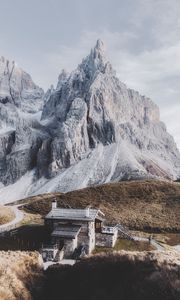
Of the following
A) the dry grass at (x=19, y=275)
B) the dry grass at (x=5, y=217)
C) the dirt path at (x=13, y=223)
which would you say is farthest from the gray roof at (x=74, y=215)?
the dry grass at (x=19, y=275)

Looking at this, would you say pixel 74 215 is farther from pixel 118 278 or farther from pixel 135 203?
pixel 135 203

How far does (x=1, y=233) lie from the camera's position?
7169cm

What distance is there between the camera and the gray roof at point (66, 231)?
62.0 metres

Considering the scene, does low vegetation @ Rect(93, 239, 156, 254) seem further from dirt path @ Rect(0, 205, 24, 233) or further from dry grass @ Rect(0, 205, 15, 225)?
dry grass @ Rect(0, 205, 15, 225)

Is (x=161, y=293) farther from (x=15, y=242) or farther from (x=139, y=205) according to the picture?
(x=139, y=205)

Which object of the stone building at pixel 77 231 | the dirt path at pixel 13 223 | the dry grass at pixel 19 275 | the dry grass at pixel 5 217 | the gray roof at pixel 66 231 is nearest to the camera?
the dry grass at pixel 19 275

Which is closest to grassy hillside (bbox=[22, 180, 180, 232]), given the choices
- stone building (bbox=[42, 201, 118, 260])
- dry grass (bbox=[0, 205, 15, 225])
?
dry grass (bbox=[0, 205, 15, 225])

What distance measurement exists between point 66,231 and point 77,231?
67.2 inches

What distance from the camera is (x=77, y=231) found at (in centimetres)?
6325

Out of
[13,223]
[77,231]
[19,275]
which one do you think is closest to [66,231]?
[77,231]

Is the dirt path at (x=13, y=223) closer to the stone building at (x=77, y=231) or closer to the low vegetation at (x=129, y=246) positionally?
the stone building at (x=77, y=231)

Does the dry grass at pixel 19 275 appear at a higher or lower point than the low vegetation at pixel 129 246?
higher

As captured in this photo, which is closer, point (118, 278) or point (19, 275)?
point (19, 275)

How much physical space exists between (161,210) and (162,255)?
8155 centimetres
